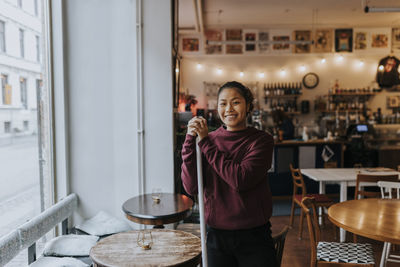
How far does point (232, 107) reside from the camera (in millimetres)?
1673

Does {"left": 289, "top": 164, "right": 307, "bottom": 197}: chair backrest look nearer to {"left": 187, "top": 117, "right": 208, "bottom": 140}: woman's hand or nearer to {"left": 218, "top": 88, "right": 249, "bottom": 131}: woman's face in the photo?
{"left": 218, "top": 88, "right": 249, "bottom": 131}: woman's face

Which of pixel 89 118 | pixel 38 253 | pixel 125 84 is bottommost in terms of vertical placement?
pixel 38 253

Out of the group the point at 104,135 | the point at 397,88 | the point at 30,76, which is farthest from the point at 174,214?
the point at 397,88

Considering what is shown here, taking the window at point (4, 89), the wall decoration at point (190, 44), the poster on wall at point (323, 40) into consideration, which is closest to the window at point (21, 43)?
the window at point (4, 89)

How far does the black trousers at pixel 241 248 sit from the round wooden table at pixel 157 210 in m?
1.32

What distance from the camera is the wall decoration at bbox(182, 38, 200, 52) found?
30.9 ft

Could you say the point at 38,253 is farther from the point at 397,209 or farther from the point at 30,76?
the point at 397,209

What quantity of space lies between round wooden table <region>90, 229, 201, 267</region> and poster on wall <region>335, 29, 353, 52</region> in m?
8.55

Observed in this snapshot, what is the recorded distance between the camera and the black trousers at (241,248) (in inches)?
63.6

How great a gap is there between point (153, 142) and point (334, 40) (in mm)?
7423

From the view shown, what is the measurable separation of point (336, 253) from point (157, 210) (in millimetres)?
1605

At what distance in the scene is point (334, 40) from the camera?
9.34m

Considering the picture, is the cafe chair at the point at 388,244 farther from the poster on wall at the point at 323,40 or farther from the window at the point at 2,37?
the poster on wall at the point at 323,40

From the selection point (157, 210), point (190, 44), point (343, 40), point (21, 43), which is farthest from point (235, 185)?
point (343, 40)
